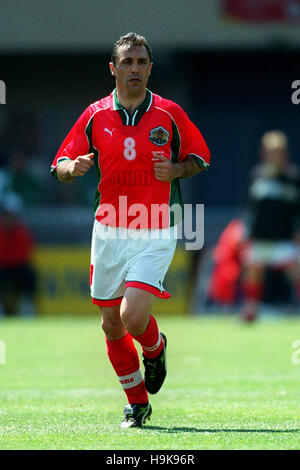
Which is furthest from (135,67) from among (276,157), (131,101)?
(276,157)

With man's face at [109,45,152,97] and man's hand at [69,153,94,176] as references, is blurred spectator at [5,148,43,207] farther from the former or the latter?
man's hand at [69,153,94,176]

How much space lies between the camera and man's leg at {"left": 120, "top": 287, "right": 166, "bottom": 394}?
6148 mm

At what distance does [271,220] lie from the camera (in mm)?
14586

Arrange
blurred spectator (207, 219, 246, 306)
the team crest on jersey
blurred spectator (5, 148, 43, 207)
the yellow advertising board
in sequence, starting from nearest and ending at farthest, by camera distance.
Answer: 1. the team crest on jersey
2. blurred spectator (207, 219, 246, 306)
3. the yellow advertising board
4. blurred spectator (5, 148, 43, 207)

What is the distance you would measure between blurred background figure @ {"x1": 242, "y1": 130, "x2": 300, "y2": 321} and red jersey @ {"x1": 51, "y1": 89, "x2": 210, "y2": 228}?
25.7ft

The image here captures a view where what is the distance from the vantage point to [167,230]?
A: 646cm

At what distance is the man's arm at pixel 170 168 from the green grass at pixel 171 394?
4.86ft

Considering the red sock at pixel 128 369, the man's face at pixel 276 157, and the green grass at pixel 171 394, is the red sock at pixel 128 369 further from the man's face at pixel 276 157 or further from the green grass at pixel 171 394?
the man's face at pixel 276 157

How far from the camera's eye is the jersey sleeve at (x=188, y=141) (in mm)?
6492

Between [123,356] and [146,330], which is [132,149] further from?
[123,356]

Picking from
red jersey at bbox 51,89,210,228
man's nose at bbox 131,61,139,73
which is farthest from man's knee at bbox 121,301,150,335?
man's nose at bbox 131,61,139,73

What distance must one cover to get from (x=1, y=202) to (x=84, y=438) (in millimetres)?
12952

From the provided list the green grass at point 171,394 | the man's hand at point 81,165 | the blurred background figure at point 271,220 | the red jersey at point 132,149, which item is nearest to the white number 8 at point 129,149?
the red jersey at point 132,149
